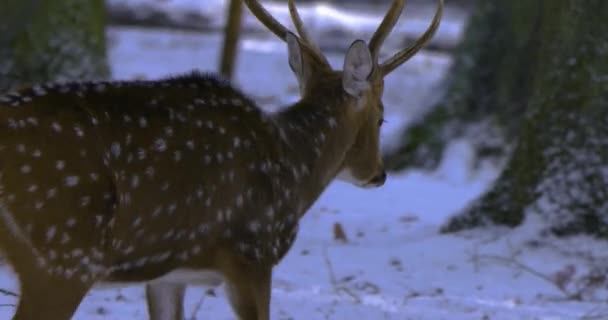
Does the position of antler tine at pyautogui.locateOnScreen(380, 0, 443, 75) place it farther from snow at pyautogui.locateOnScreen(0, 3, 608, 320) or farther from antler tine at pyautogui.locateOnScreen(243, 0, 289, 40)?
snow at pyautogui.locateOnScreen(0, 3, 608, 320)

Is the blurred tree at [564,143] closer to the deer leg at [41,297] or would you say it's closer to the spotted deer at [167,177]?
the spotted deer at [167,177]

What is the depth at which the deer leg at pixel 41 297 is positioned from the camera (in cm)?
442

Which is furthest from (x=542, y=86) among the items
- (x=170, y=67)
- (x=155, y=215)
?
(x=170, y=67)

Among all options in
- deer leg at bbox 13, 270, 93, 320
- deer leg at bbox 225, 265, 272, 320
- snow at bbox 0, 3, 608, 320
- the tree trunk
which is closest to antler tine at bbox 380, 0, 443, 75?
snow at bbox 0, 3, 608, 320

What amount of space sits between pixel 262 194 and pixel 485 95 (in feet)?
26.3

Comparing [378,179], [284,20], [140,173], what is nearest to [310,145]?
[378,179]

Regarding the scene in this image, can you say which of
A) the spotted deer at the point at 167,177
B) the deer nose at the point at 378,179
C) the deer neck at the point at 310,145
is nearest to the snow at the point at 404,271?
the spotted deer at the point at 167,177

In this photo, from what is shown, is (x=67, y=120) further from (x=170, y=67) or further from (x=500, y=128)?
(x=170, y=67)

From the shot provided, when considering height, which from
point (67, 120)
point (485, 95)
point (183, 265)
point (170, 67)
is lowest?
point (170, 67)

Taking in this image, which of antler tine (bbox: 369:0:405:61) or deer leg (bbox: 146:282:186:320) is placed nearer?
deer leg (bbox: 146:282:186:320)

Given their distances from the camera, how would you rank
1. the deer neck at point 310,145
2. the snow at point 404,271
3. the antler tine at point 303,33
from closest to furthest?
the deer neck at point 310,145
the antler tine at point 303,33
the snow at point 404,271

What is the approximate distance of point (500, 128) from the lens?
1280 cm

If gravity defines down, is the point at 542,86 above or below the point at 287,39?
below

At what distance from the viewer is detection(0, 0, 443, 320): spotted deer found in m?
4.43
